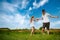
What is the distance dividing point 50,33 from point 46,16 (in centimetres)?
42

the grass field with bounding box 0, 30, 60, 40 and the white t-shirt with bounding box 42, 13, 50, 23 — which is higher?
the white t-shirt with bounding box 42, 13, 50, 23

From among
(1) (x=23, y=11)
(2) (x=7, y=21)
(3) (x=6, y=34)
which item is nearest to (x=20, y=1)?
(1) (x=23, y=11)

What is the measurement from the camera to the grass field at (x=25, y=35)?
14.0 feet

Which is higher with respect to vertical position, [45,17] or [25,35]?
[45,17]

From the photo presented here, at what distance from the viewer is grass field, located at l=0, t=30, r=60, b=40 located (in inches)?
168

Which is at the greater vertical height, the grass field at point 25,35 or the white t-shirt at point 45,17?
the white t-shirt at point 45,17

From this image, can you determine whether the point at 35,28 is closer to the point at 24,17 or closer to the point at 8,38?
the point at 24,17

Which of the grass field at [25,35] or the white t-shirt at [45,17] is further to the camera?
the white t-shirt at [45,17]

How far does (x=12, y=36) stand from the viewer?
14.1 feet

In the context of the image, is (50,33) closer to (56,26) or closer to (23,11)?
(56,26)

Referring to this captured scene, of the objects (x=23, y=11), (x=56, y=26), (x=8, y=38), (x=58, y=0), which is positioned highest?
(x=58, y=0)

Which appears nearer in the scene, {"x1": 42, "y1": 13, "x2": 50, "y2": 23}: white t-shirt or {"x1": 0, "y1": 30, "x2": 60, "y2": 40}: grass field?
{"x1": 0, "y1": 30, "x2": 60, "y2": 40}: grass field

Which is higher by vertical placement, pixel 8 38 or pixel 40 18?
pixel 40 18

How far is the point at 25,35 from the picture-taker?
4.33 meters
